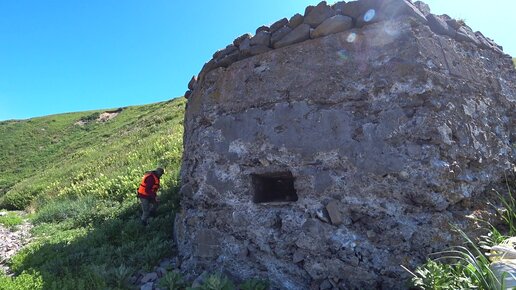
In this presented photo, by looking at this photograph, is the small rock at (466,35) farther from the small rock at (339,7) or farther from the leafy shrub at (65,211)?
the leafy shrub at (65,211)

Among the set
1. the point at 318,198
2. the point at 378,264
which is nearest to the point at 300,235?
the point at 318,198

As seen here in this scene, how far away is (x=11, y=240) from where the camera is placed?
27.3ft

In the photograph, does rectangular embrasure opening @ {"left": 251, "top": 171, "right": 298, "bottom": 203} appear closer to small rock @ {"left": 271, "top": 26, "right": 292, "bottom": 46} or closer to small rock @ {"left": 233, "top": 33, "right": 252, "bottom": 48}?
small rock @ {"left": 271, "top": 26, "right": 292, "bottom": 46}

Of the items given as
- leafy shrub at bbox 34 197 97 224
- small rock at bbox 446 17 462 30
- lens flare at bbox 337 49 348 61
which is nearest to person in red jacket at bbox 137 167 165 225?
leafy shrub at bbox 34 197 97 224

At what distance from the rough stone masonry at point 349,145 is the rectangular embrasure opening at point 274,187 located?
27 mm

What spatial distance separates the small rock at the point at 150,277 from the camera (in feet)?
17.4

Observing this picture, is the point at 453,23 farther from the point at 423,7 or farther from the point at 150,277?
the point at 150,277

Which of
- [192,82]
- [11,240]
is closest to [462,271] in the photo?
[192,82]

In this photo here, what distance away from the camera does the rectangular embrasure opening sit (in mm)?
4922

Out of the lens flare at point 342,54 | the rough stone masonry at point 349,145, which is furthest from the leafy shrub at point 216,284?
the lens flare at point 342,54

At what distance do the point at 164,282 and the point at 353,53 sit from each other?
351 cm

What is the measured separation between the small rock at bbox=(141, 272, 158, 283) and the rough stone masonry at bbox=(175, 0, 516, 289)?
0.43 metres

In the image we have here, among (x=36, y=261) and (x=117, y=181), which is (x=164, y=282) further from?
(x=117, y=181)

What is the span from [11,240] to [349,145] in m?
7.54
